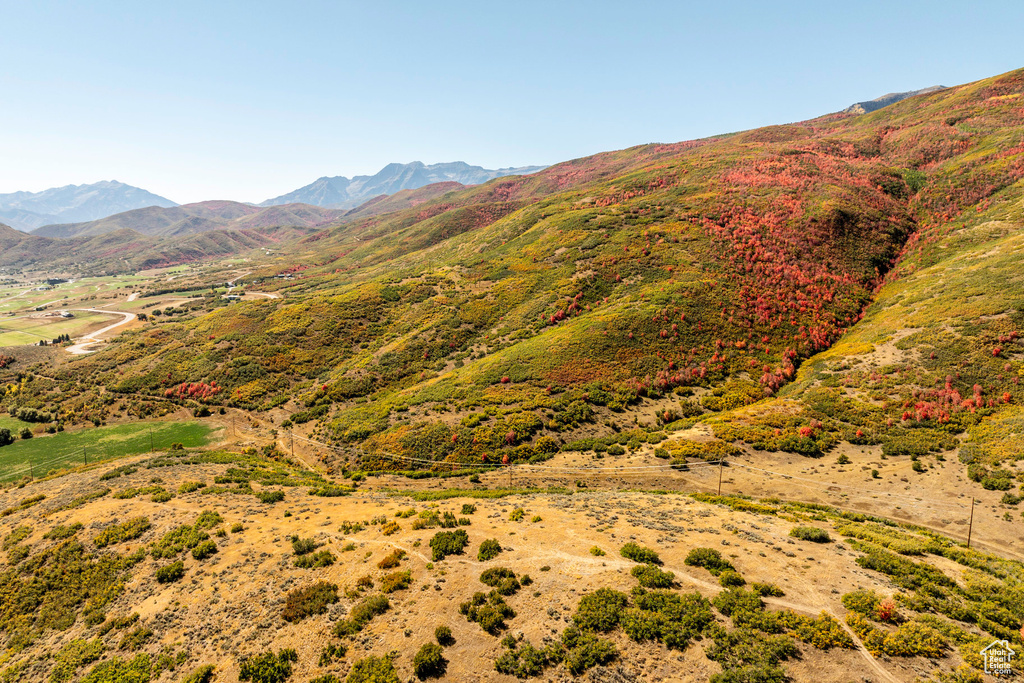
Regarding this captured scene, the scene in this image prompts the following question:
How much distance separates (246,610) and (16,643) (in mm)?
9612

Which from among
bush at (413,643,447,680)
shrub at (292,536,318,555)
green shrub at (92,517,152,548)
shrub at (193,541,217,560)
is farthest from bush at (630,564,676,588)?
green shrub at (92,517,152,548)

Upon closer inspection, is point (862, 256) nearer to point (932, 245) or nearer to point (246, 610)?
point (932, 245)

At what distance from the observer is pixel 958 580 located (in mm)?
14562

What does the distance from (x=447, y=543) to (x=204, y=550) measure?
12399 mm

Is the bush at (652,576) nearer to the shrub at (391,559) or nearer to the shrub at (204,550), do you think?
the shrub at (391,559)

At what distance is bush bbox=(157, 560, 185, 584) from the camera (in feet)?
57.1

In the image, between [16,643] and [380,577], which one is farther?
[380,577]

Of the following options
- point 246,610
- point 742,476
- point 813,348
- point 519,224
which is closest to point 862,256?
point 813,348

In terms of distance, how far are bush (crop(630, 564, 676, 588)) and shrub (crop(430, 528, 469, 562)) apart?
8.09m

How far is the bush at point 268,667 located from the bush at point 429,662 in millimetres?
4421

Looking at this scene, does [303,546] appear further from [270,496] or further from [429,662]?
[429,662]

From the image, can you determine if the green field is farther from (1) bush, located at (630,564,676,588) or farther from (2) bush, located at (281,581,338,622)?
(1) bush, located at (630,564,676,588)

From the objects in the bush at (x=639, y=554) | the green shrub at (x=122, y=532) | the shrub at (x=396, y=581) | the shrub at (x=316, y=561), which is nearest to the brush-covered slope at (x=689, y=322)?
the bush at (x=639, y=554)

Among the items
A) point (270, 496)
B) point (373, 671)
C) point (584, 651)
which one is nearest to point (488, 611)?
point (584, 651)
